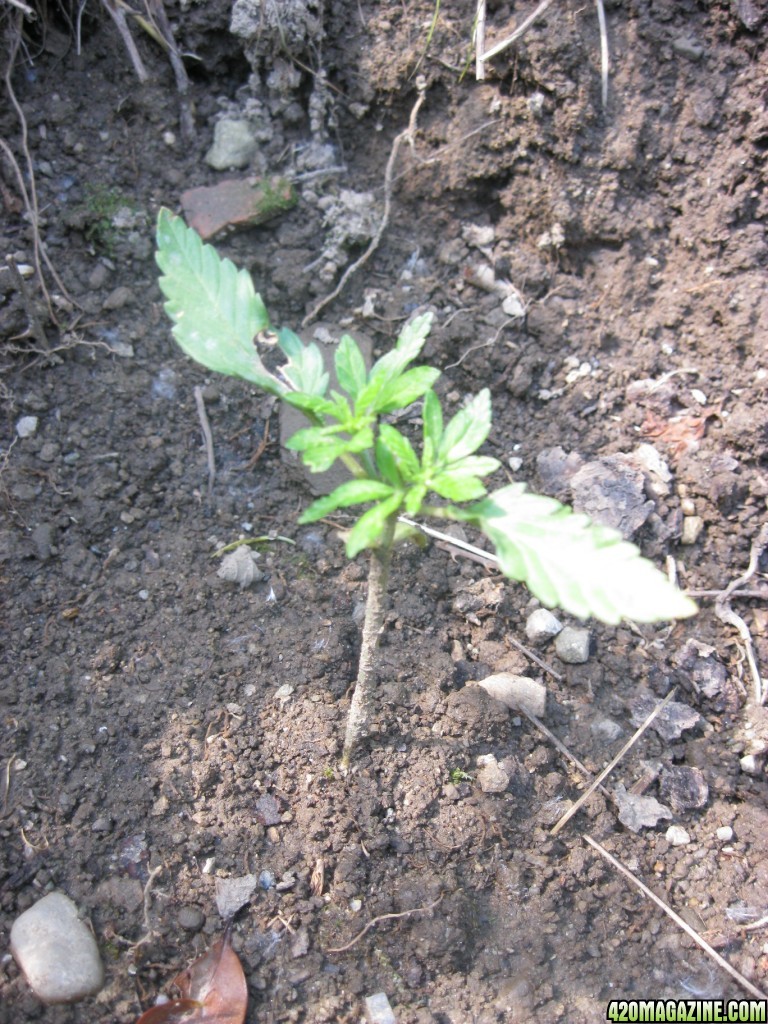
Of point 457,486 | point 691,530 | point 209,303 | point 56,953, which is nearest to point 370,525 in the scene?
point 457,486

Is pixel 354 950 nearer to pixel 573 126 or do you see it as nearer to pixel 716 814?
pixel 716 814

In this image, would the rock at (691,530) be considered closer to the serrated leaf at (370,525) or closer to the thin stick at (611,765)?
the thin stick at (611,765)

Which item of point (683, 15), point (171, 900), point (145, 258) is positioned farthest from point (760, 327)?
point (171, 900)

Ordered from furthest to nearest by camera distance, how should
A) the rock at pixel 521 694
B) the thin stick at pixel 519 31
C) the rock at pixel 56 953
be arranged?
the thin stick at pixel 519 31
the rock at pixel 521 694
the rock at pixel 56 953

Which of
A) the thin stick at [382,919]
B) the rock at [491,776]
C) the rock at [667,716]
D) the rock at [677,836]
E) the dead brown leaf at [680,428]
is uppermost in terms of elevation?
the dead brown leaf at [680,428]

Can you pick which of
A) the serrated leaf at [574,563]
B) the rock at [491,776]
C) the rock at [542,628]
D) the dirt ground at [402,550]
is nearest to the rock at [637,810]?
the dirt ground at [402,550]

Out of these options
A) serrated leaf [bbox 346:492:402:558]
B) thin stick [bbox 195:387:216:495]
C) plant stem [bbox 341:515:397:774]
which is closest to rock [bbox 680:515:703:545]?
plant stem [bbox 341:515:397:774]

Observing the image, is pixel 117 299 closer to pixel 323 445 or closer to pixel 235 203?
pixel 235 203
